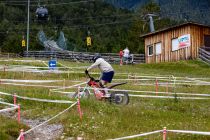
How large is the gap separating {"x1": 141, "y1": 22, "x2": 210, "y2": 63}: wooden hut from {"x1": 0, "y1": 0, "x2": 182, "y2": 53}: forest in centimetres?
3887

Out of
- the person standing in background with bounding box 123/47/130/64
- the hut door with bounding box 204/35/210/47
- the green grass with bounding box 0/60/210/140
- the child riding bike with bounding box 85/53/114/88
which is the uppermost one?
the hut door with bounding box 204/35/210/47

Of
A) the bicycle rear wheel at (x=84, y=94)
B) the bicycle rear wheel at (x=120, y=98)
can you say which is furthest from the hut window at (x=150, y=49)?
the bicycle rear wheel at (x=120, y=98)

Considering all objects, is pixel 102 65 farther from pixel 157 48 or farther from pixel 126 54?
pixel 157 48

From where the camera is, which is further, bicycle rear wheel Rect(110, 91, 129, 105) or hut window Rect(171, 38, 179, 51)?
hut window Rect(171, 38, 179, 51)

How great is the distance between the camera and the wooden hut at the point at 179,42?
141ft

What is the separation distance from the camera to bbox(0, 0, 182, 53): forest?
3629 inches

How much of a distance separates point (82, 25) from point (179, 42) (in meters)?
72.9

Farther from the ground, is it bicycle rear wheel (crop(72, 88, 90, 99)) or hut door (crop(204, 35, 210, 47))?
hut door (crop(204, 35, 210, 47))

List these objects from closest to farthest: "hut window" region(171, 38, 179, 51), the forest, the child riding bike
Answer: the child riding bike < "hut window" region(171, 38, 179, 51) < the forest

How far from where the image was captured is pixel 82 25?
380 ft

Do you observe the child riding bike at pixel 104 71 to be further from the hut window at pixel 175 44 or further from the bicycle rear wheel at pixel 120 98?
the hut window at pixel 175 44

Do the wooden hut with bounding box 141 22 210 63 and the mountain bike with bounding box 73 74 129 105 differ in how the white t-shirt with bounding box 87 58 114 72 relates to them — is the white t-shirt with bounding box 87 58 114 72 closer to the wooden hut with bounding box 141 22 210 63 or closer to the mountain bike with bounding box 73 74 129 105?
the mountain bike with bounding box 73 74 129 105

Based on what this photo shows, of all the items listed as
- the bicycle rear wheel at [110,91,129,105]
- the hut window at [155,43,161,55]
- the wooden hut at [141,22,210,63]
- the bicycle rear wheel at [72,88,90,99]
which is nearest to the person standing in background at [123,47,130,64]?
the wooden hut at [141,22,210,63]

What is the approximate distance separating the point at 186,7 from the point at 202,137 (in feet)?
340
